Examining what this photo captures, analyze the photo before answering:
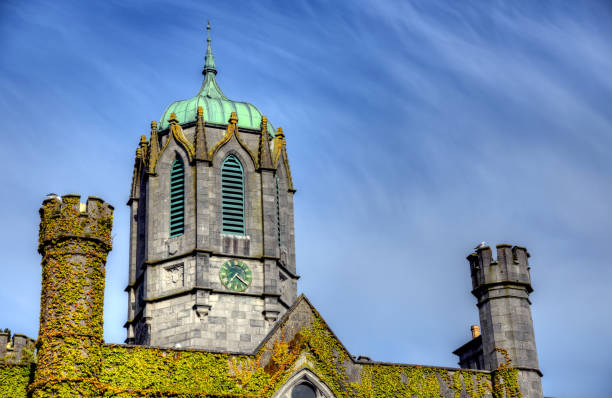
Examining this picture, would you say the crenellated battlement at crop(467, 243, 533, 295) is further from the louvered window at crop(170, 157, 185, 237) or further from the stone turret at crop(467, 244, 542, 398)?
the louvered window at crop(170, 157, 185, 237)

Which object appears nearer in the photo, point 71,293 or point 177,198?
point 71,293

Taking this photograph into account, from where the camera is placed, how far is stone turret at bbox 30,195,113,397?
37.8m

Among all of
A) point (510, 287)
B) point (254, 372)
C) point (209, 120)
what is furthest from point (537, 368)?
point (209, 120)

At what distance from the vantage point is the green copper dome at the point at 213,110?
2030 inches

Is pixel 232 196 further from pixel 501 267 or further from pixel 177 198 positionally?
pixel 501 267

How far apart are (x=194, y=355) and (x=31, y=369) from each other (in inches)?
204

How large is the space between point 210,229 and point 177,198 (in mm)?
2290

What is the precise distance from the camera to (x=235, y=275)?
1879 inches

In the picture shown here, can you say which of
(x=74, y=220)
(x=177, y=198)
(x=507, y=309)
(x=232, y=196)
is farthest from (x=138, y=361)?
(x=507, y=309)

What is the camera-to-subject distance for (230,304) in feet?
155

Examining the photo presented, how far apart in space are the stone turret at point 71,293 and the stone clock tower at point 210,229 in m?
6.98

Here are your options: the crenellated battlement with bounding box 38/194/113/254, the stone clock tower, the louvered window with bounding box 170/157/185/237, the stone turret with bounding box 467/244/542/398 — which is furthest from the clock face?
the stone turret with bounding box 467/244/542/398

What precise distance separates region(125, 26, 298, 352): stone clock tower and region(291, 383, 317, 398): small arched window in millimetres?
5874

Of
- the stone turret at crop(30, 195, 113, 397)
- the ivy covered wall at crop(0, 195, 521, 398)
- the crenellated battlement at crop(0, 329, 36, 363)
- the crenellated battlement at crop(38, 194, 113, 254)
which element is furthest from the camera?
the crenellated battlement at crop(0, 329, 36, 363)
